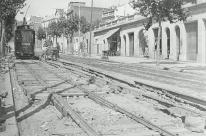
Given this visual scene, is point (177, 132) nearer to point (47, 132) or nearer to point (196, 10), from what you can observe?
point (47, 132)

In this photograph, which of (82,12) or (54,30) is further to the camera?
(82,12)

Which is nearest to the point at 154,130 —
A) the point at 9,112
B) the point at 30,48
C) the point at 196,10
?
the point at 9,112

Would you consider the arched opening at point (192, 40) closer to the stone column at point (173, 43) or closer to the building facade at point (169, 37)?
the building facade at point (169, 37)

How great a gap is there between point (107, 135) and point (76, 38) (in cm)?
8385

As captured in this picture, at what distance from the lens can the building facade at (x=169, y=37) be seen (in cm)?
3366

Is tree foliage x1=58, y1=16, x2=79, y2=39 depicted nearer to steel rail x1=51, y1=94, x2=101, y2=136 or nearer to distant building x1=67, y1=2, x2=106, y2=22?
distant building x1=67, y1=2, x2=106, y2=22

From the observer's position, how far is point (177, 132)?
6891 mm

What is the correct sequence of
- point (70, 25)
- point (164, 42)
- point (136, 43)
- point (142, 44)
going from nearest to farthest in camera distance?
1. point (164, 42)
2. point (142, 44)
3. point (136, 43)
4. point (70, 25)

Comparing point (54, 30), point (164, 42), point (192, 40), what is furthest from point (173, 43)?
point (54, 30)

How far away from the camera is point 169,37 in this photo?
132ft

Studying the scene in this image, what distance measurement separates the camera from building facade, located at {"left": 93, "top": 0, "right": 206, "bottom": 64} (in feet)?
110

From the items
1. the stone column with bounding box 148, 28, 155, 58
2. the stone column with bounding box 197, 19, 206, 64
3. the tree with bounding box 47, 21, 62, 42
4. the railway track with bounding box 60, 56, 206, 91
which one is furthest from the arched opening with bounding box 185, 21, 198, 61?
the tree with bounding box 47, 21, 62, 42

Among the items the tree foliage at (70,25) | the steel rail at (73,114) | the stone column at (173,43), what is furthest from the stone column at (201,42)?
the tree foliage at (70,25)

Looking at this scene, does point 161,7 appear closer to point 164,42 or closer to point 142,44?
point 164,42
